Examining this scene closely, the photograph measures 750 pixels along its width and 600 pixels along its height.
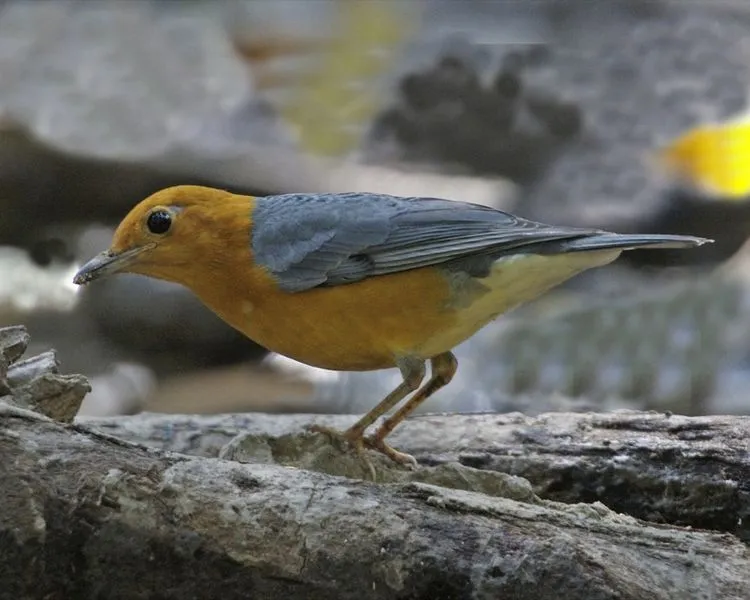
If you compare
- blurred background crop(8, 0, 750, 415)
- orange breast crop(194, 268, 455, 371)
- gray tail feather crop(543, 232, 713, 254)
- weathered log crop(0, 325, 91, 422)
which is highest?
blurred background crop(8, 0, 750, 415)

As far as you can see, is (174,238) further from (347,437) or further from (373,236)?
(347,437)

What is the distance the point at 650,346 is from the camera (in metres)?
3.17

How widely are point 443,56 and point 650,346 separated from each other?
1.64 meters

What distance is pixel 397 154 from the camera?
404 cm

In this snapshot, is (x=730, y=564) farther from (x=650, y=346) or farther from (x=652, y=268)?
(x=652, y=268)

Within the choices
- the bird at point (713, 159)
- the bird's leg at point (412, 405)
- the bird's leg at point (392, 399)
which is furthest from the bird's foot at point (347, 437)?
the bird at point (713, 159)

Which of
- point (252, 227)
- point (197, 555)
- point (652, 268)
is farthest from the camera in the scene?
point (652, 268)

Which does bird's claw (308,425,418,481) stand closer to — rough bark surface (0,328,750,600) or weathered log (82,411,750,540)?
weathered log (82,411,750,540)

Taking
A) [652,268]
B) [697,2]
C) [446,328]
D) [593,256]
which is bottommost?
[446,328]

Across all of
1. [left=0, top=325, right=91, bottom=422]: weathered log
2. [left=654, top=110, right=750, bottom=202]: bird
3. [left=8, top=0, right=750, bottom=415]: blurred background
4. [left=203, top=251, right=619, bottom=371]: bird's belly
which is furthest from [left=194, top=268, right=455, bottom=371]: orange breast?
[left=654, top=110, right=750, bottom=202]: bird

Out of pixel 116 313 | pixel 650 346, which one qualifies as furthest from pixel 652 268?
pixel 116 313

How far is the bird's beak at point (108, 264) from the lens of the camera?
4.98 ft

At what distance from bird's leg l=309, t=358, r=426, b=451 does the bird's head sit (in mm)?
337

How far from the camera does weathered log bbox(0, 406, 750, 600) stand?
1045 millimetres
